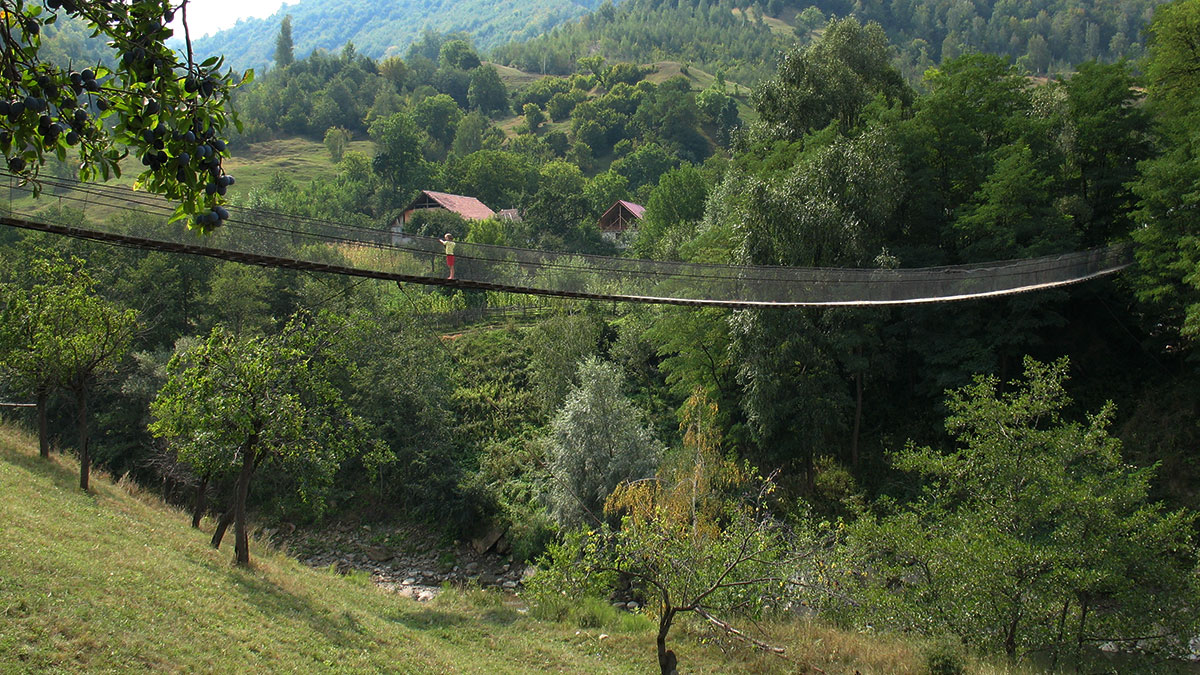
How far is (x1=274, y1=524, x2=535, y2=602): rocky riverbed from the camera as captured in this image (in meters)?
18.4

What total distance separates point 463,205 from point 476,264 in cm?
4112

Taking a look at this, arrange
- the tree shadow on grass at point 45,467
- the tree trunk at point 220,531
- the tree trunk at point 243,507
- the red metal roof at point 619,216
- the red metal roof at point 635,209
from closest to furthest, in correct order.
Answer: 1. the tree trunk at point 243,507
2. the tree trunk at point 220,531
3. the tree shadow on grass at point 45,467
4. the red metal roof at point 635,209
5. the red metal roof at point 619,216

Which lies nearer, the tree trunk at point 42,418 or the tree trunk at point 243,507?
the tree trunk at point 243,507

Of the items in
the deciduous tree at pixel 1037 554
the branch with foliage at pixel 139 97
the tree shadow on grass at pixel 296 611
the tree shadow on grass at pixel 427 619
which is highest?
the branch with foliage at pixel 139 97

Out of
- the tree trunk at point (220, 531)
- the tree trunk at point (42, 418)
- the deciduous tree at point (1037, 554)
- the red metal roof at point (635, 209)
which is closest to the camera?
the deciduous tree at point (1037, 554)

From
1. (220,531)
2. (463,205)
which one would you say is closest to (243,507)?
(220,531)

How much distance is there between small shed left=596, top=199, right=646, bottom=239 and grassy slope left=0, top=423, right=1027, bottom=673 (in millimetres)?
34939

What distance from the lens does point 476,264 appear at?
25.2ft

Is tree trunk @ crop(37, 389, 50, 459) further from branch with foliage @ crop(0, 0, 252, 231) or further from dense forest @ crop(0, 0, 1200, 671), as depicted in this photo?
branch with foliage @ crop(0, 0, 252, 231)

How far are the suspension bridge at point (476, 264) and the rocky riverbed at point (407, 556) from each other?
9644mm

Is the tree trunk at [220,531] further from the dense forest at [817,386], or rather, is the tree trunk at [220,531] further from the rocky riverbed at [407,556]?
the rocky riverbed at [407,556]

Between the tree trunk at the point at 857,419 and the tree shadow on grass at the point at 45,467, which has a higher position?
the tree trunk at the point at 857,419

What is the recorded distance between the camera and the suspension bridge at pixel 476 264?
5367mm

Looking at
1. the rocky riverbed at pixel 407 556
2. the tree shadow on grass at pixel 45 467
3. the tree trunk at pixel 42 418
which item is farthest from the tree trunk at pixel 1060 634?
the tree trunk at pixel 42 418
